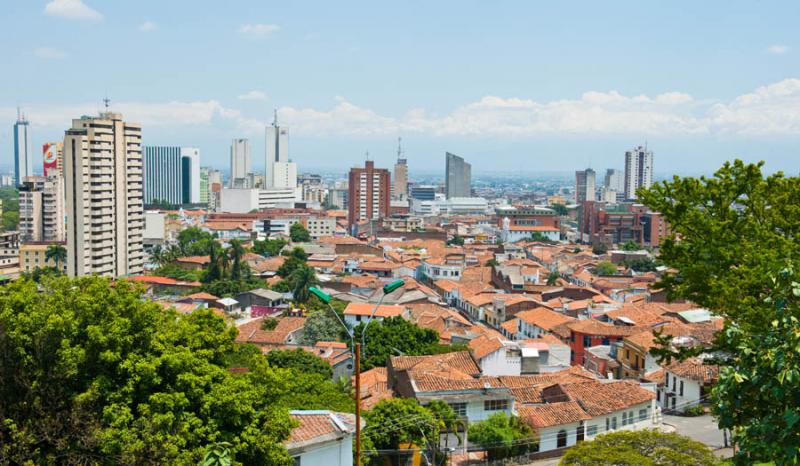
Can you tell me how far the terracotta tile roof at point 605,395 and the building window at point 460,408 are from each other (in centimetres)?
283

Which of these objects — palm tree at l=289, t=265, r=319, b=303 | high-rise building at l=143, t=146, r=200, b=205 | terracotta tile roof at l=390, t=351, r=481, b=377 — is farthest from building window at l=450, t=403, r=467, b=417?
high-rise building at l=143, t=146, r=200, b=205

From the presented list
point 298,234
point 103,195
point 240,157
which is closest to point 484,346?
point 103,195

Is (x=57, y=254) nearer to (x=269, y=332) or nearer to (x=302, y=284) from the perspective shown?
(x=302, y=284)

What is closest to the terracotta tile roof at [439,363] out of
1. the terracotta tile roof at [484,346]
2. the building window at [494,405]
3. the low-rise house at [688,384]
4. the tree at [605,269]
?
the terracotta tile roof at [484,346]

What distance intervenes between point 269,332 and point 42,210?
46.5m

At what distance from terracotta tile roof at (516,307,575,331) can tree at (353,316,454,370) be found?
7.48 m

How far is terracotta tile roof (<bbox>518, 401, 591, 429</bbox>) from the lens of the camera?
721 inches

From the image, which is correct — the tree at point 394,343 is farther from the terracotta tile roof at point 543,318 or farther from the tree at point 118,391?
the tree at point 118,391

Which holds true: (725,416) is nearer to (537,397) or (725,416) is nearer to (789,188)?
(789,188)

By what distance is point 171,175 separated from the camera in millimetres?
151500

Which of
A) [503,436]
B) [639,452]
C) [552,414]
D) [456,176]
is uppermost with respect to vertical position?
[456,176]

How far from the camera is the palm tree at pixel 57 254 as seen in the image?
172 feet

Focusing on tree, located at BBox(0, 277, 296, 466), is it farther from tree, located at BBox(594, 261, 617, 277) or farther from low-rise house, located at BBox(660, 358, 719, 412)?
tree, located at BBox(594, 261, 617, 277)

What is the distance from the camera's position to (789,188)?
466 inches
